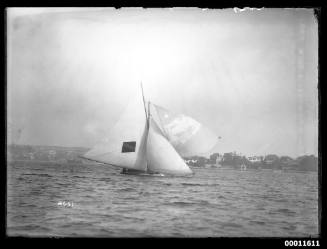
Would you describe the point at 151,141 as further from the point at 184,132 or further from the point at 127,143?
the point at 184,132

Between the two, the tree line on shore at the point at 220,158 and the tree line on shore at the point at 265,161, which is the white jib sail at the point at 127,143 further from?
the tree line on shore at the point at 265,161

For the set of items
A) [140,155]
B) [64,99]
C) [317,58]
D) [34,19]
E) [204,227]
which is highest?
[34,19]

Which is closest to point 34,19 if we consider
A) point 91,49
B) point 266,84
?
point 91,49

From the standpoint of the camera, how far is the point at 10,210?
8406mm

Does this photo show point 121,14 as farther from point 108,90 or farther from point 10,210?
point 10,210

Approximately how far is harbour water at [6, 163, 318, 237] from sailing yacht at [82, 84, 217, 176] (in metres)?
0.55

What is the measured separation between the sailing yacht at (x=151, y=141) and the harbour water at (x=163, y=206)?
55 cm

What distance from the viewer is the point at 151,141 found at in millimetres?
9328

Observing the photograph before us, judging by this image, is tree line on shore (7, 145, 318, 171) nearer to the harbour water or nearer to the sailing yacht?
the harbour water

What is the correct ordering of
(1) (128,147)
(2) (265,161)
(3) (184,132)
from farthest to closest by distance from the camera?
1. (1) (128,147)
2. (3) (184,132)
3. (2) (265,161)

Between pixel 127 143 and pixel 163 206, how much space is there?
1543 mm

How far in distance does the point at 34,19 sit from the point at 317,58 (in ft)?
15.4
